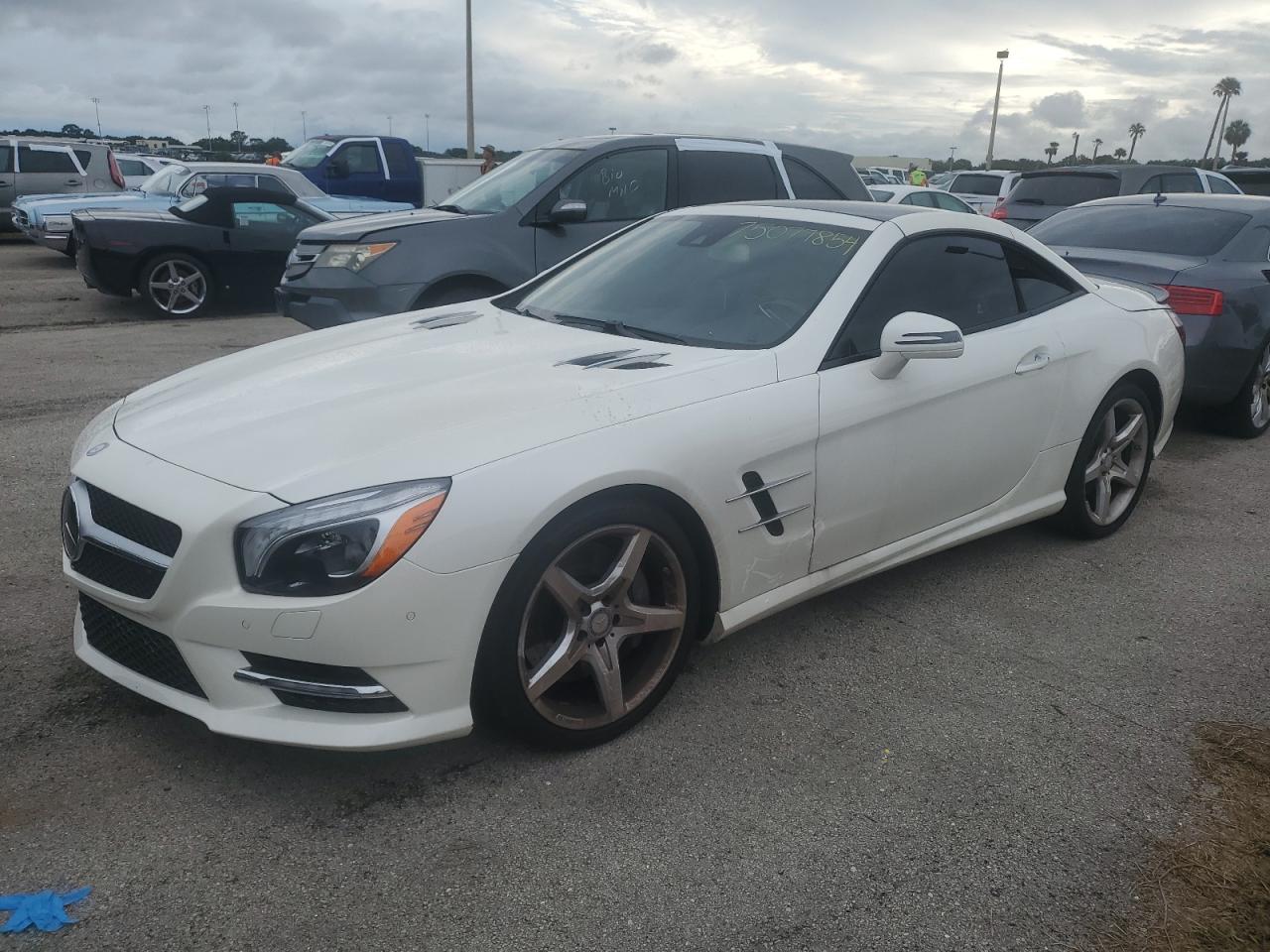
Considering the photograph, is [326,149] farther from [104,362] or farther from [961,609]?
[961,609]

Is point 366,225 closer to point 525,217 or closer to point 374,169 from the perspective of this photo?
point 525,217

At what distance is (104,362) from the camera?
845 centimetres

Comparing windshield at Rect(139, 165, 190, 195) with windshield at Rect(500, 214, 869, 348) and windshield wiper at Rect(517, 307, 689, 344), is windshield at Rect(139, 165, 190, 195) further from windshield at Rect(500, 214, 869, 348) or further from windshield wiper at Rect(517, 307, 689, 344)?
windshield wiper at Rect(517, 307, 689, 344)

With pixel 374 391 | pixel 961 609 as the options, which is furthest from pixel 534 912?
pixel 961 609

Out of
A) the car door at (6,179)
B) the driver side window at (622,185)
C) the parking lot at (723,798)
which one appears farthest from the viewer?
the car door at (6,179)

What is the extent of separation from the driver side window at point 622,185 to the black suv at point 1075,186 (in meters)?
6.21

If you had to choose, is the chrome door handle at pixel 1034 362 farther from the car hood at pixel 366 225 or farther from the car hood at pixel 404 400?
the car hood at pixel 366 225

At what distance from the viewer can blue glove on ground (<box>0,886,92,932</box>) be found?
7.44 ft

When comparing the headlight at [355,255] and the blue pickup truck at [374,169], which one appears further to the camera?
the blue pickup truck at [374,169]

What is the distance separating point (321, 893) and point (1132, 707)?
2.51 meters

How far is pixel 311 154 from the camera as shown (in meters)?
17.1

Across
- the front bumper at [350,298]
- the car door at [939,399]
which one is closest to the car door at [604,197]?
the front bumper at [350,298]

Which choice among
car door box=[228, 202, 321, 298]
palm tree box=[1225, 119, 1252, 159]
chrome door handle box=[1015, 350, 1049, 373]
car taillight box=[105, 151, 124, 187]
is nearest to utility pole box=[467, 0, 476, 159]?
car taillight box=[105, 151, 124, 187]

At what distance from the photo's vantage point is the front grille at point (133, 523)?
2.60 meters
